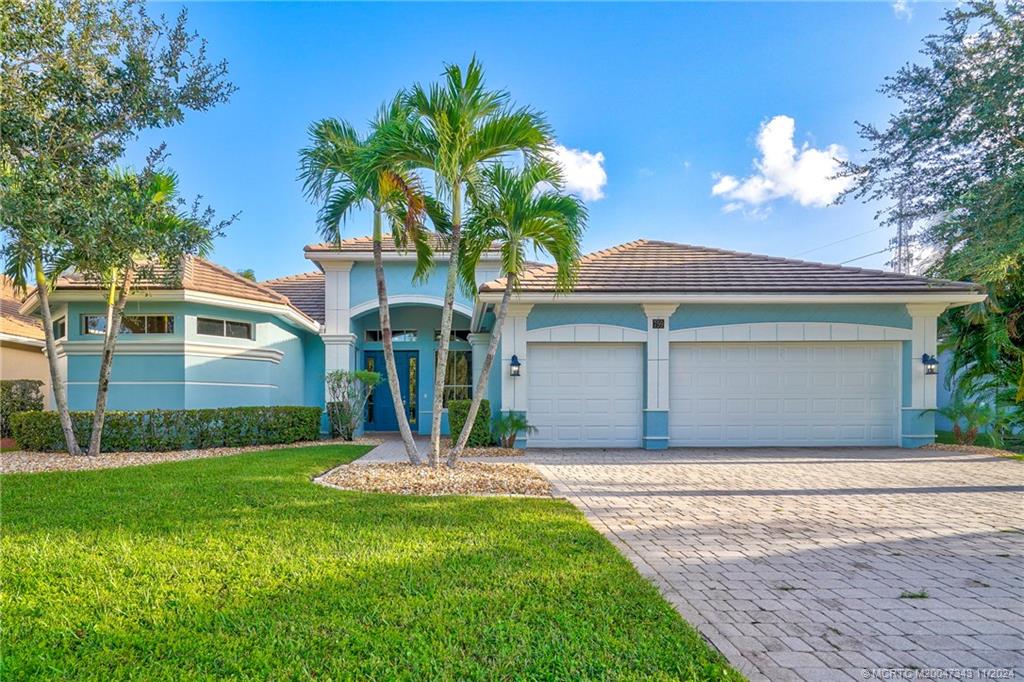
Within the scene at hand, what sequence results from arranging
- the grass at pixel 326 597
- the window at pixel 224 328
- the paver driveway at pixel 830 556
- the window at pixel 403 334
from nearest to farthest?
the grass at pixel 326 597
the paver driveway at pixel 830 556
the window at pixel 224 328
the window at pixel 403 334

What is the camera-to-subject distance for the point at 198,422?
11312 millimetres

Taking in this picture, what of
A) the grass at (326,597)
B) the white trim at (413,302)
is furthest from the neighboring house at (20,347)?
the grass at (326,597)

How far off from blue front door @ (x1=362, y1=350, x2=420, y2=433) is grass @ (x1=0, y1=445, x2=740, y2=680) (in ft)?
32.9

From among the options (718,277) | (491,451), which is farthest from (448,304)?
(718,277)

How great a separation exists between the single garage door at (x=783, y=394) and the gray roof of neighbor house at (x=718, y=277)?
132 cm

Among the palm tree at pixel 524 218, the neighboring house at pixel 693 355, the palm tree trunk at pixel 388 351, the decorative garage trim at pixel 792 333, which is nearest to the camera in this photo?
the palm tree at pixel 524 218

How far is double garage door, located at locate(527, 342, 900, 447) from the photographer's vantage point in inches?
460

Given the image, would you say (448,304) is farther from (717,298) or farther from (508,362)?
(717,298)

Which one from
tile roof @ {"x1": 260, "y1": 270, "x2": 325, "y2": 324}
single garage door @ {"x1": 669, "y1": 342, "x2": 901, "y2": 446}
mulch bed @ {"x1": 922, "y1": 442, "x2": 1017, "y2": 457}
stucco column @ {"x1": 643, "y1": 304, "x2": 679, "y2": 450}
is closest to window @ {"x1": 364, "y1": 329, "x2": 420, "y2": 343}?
tile roof @ {"x1": 260, "y1": 270, "x2": 325, "y2": 324}

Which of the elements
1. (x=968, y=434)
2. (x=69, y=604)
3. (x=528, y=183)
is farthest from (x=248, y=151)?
(x=968, y=434)

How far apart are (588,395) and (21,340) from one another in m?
17.7

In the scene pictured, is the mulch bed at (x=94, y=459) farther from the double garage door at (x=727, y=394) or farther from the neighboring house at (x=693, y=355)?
the double garage door at (x=727, y=394)

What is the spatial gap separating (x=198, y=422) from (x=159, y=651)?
32.0 ft

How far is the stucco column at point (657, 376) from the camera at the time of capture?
11.5m
